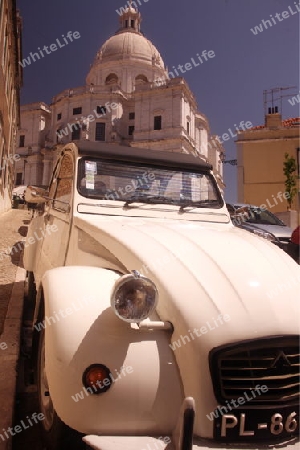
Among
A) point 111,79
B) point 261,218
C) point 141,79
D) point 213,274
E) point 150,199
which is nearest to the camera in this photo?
point 213,274

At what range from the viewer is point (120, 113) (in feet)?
180

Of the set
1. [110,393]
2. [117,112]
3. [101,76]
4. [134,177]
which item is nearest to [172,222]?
[134,177]

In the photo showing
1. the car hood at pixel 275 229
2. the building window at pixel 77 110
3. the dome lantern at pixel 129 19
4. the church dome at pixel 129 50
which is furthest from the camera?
the dome lantern at pixel 129 19

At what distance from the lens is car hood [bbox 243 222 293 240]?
9375 millimetres

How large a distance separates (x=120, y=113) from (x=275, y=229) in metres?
48.3

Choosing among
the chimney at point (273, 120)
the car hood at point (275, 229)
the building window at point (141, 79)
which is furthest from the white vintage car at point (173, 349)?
the building window at point (141, 79)

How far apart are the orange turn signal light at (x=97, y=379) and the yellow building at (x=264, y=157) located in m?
32.4

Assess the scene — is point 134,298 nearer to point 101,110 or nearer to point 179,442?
point 179,442

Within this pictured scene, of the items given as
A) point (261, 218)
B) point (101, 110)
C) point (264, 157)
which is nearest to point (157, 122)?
point (101, 110)

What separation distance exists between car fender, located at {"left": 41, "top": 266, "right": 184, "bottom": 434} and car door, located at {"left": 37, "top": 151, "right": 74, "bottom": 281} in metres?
1.43

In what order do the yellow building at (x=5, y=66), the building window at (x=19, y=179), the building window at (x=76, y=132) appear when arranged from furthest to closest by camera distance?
the building window at (x=19, y=179), the building window at (x=76, y=132), the yellow building at (x=5, y=66)

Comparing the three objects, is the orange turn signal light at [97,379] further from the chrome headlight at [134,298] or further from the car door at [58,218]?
the car door at [58,218]

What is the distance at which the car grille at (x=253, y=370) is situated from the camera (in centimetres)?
199

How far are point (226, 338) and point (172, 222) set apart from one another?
1.62 metres
